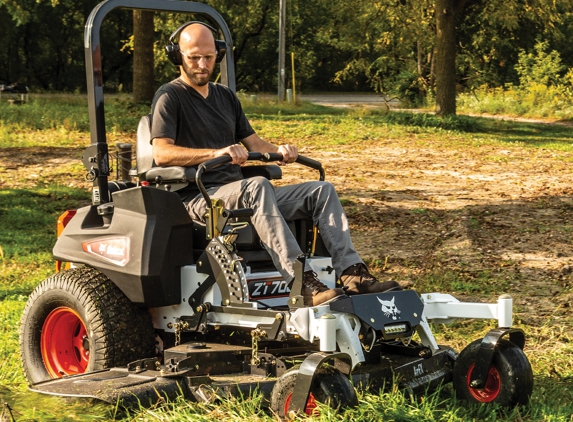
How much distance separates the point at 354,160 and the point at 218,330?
8884mm

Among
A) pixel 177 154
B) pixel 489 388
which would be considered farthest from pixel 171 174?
pixel 489 388

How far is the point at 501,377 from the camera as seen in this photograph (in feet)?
13.9

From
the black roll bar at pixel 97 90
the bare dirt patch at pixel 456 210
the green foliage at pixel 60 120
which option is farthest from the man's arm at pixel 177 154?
the green foliage at pixel 60 120

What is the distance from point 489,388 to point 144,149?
2.05 meters

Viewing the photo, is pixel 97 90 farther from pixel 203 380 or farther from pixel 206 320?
pixel 203 380

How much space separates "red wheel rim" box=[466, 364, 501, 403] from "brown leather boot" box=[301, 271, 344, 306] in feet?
2.54

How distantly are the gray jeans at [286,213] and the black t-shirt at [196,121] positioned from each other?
0.81ft

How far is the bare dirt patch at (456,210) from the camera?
7297 millimetres

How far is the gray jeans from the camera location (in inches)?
168

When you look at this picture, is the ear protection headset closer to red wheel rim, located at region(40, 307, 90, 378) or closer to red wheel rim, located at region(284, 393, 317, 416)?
red wheel rim, located at region(40, 307, 90, 378)

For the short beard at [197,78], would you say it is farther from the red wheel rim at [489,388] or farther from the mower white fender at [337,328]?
the red wheel rim at [489,388]

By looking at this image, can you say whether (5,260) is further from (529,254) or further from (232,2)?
(232,2)

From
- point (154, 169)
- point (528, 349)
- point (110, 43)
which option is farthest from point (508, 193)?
point (110, 43)

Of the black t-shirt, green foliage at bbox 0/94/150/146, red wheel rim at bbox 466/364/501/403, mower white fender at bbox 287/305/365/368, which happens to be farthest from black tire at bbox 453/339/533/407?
green foliage at bbox 0/94/150/146
